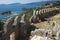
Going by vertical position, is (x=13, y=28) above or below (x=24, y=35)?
above

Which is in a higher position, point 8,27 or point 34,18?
point 8,27

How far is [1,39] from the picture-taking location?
828 cm

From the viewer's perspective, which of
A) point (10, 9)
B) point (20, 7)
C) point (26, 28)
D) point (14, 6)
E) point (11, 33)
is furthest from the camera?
point (20, 7)

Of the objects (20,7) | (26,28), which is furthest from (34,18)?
(20,7)

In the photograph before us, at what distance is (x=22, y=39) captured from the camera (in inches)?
424

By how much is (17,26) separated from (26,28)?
1174mm

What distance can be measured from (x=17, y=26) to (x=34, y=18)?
4.59m

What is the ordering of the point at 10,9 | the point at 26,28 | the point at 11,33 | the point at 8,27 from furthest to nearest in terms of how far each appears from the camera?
the point at 10,9, the point at 26,28, the point at 11,33, the point at 8,27

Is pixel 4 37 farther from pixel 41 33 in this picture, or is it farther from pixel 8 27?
pixel 41 33

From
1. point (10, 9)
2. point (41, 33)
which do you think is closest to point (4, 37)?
point (41, 33)

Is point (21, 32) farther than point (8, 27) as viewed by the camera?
Yes

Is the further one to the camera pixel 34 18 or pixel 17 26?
pixel 34 18

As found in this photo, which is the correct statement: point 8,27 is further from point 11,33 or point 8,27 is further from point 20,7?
point 20,7

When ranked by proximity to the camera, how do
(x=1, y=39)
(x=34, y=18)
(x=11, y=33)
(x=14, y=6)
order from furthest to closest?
1. (x=14, y=6)
2. (x=34, y=18)
3. (x=11, y=33)
4. (x=1, y=39)
